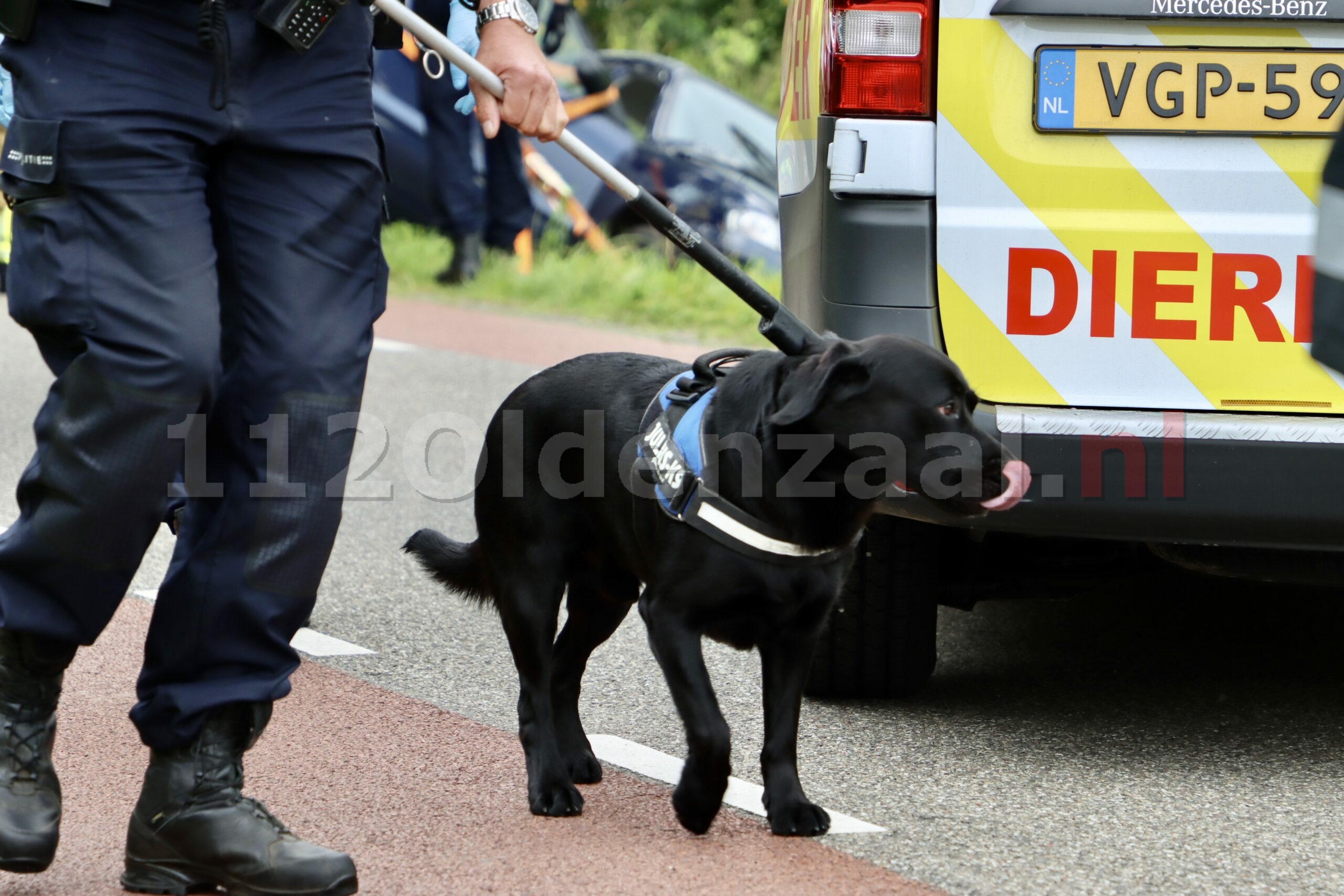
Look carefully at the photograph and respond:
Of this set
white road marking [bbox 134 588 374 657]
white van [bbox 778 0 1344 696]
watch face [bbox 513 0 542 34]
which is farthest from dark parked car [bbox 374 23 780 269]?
watch face [bbox 513 0 542 34]

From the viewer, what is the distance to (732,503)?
2.85 m

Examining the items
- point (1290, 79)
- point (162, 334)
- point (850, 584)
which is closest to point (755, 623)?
point (850, 584)

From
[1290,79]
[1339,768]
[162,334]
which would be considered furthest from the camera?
[1339,768]

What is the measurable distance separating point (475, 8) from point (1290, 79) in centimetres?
138

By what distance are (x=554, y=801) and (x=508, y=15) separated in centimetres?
130

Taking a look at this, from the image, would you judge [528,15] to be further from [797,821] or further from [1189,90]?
[797,821]

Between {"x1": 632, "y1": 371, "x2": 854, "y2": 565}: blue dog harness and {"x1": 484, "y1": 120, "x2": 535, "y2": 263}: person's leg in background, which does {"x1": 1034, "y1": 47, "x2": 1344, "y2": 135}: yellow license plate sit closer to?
{"x1": 632, "y1": 371, "x2": 854, "y2": 565}: blue dog harness

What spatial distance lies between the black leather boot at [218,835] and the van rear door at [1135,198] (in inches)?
55.0

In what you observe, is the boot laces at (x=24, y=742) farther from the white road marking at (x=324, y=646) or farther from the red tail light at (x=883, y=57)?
the red tail light at (x=883, y=57)

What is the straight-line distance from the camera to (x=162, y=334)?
241 cm

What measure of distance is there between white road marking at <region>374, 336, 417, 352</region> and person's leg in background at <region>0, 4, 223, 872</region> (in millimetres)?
6017

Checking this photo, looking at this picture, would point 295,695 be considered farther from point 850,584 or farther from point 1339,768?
point 1339,768

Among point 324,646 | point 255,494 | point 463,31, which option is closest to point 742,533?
point 255,494

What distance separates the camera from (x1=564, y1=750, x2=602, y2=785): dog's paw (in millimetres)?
3191
